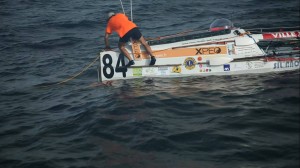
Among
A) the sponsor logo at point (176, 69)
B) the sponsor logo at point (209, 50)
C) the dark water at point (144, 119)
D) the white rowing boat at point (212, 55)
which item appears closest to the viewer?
the dark water at point (144, 119)

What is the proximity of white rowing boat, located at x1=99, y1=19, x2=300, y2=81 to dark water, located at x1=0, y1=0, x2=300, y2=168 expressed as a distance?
336 mm

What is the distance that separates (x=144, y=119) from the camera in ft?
26.4

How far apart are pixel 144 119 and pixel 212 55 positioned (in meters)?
3.54

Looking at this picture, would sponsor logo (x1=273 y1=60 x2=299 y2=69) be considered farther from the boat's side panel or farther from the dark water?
the dark water

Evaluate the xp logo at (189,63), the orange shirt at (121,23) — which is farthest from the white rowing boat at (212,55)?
the orange shirt at (121,23)

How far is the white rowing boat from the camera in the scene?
998cm

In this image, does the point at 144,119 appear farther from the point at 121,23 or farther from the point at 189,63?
the point at 121,23

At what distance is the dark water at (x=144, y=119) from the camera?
6.31m

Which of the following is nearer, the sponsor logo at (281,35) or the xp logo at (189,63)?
the sponsor logo at (281,35)

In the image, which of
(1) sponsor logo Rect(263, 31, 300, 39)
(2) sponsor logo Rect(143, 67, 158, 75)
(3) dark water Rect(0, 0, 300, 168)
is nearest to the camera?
(3) dark water Rect(0, 0, 300, 168)

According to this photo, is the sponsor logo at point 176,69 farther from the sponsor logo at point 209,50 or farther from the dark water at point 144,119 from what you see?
the sponsor logo at point 209,50

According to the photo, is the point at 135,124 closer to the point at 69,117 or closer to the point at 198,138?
the point at 198,138

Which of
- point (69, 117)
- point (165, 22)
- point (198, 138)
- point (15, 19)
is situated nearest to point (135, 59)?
point (69, 117)

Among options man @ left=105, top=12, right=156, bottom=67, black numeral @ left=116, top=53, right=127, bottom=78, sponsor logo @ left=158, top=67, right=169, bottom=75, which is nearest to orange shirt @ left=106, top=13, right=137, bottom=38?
man @ left=105, top=12, right=156, bottom=67
